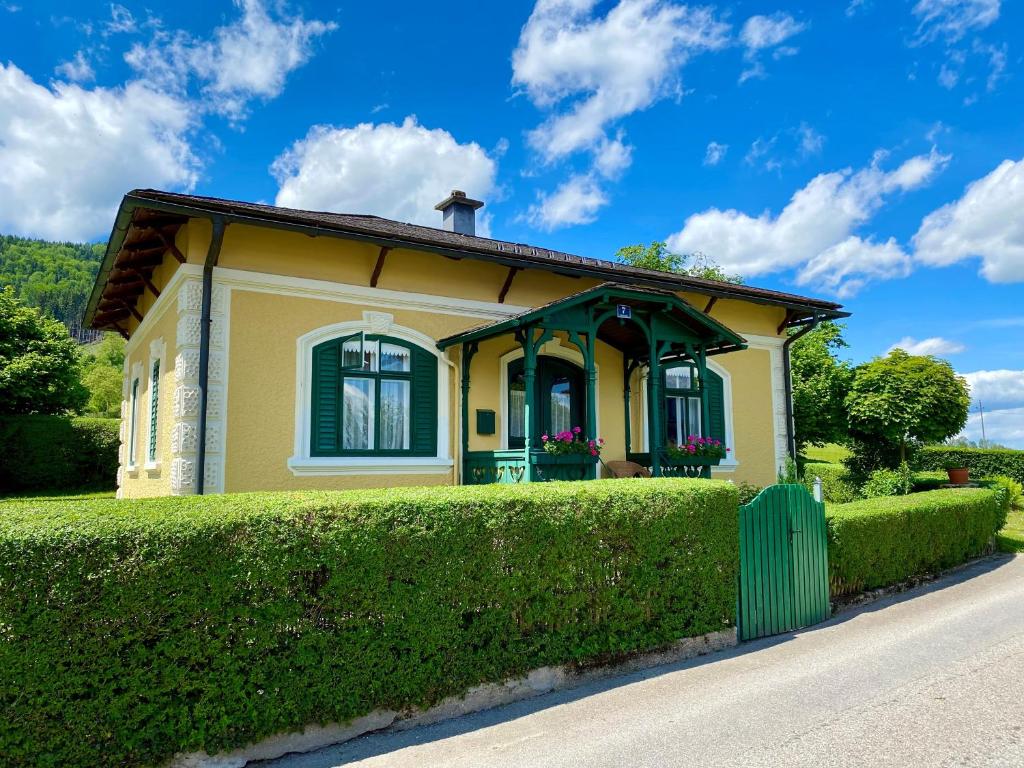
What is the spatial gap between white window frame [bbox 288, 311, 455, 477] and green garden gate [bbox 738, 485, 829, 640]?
4516mm

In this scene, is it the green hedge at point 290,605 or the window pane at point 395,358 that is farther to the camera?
the window pane at point 395,358

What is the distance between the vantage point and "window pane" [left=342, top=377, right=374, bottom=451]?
905 cm

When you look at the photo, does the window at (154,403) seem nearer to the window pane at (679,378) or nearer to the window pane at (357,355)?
the window pane at (357,355)

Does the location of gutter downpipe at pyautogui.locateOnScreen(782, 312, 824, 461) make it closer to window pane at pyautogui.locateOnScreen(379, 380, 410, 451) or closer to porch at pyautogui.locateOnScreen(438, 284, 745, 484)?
porch at pyautogui.locateOnScreen(438, 284, 745, 484)

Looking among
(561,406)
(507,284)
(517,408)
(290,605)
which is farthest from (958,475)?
(290,605)

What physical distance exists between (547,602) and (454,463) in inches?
187

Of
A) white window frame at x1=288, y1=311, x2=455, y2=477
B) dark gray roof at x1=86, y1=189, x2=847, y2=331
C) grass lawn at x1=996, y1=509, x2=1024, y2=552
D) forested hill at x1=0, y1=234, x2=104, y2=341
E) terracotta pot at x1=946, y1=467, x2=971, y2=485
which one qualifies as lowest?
grass lawn at x1=996, y1=509, x2=1024, y2=552

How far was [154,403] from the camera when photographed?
10.7 meters

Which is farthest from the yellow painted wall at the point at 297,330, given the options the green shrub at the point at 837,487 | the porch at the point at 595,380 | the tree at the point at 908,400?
the green shrub at the point at 837,487

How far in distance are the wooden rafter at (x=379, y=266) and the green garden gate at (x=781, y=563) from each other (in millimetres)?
5702

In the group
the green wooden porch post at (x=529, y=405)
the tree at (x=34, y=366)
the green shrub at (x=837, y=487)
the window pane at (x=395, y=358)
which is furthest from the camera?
the tree at (x=34, y=366)

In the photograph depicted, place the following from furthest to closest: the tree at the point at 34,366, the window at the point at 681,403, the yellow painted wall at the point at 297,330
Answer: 1. the tree at the point at 34,366
2. the window at the point at 681,403
3. the yellow painted wall at the point at 297,330

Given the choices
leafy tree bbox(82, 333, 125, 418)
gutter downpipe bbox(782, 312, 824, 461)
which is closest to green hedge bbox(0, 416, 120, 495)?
gutter downpipe bbox(782, 312, 824, 461)

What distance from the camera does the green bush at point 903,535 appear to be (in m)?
7.82
